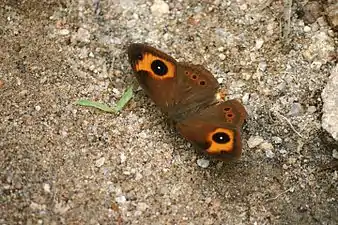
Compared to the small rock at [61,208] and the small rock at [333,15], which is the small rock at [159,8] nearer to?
the small rock at [333,15]

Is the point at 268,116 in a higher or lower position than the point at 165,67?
lower

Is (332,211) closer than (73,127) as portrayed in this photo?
Yes

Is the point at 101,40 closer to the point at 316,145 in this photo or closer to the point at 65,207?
the point at 65,207

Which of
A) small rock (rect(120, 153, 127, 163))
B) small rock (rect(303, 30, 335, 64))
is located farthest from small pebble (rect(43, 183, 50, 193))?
small rock (rect(303, 30, 335, 64))

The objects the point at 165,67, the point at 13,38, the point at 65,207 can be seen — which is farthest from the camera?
the point at 13,38

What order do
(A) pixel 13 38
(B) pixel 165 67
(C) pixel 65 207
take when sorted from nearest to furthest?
(C) pixel 65 207 < (B) pixel 165 67 < (A) pixel 13 38

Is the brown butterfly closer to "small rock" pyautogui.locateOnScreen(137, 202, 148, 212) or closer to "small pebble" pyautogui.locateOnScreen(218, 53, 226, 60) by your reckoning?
"small pebble" pyautogui.locateOnScreen(218, 53, 226, 60)

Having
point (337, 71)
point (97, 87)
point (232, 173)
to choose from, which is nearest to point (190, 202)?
point (232, 173)
